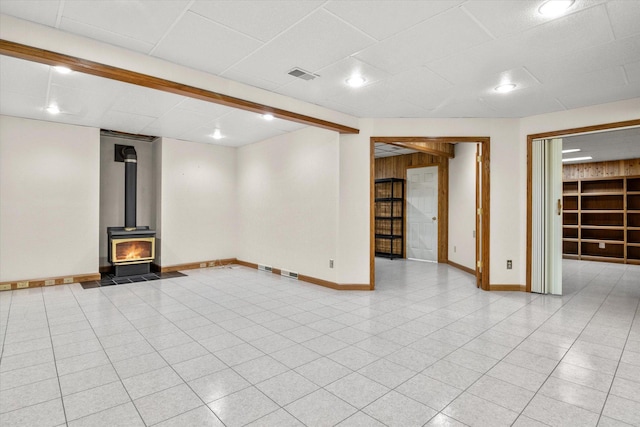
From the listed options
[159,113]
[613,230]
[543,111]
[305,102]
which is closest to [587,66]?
[543,111]

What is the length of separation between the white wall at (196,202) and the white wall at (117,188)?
57 centimetres

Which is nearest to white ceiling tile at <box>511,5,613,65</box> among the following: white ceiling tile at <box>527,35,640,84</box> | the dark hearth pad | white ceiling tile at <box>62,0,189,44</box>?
white ceiling tile at <box>527,35,640,84</box>

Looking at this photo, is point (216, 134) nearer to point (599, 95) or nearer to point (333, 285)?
point (333, 285)

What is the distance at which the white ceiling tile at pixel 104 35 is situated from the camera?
8.39 feet

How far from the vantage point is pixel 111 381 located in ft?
7.91

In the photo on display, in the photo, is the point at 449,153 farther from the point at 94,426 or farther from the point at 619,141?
the point at 94,426

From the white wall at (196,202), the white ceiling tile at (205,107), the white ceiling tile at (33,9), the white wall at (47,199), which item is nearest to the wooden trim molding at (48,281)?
the white wall at (47,199)

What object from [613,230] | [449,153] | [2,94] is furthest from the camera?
[613,230]

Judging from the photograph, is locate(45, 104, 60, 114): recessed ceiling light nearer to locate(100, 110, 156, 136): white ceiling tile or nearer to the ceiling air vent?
locate(100, 110, 156, 136): white ceiling tile

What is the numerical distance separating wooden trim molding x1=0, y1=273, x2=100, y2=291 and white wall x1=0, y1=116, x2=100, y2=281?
0.06 metres

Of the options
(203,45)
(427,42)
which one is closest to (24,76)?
A: (203,45)

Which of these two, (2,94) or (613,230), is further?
(613,230)

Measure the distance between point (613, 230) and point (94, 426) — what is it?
10.9 metres

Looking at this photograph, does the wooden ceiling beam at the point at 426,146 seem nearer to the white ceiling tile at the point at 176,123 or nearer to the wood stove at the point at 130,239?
the white ceiling tile at the point at 176,123
